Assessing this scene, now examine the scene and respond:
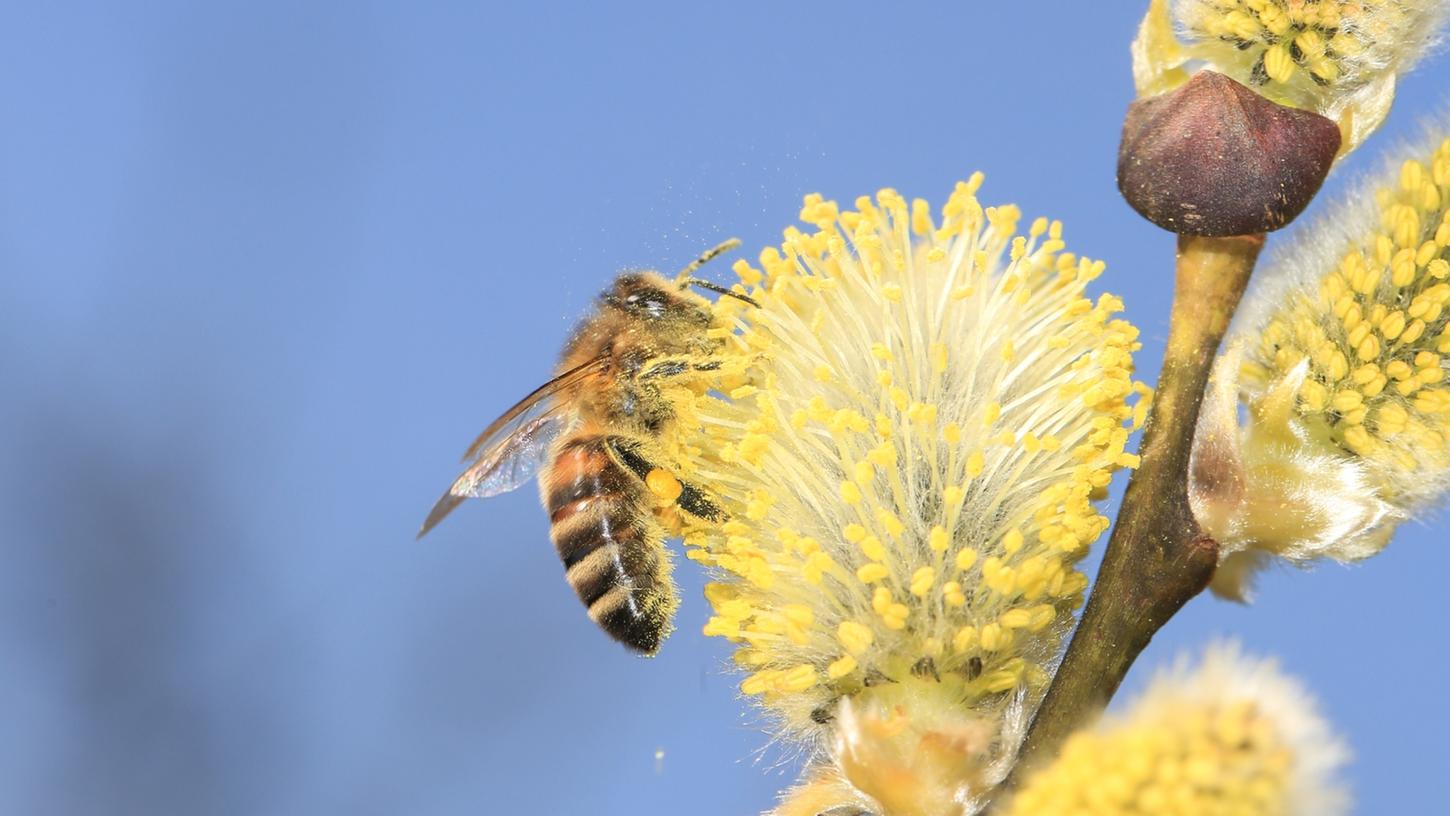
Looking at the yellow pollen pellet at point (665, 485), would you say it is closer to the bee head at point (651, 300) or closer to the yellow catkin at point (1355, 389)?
the bee head at point (651, 300)

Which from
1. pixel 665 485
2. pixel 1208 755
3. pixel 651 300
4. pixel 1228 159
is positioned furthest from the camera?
pixel 651 300

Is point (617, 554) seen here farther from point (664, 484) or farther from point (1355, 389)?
point (1355, 389)

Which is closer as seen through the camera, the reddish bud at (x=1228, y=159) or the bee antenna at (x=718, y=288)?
the reddish bud at (x=1228, y=159)

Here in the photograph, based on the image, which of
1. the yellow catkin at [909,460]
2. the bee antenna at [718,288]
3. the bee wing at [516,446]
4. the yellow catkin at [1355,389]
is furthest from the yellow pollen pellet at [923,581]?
the bee wing at [516,446]

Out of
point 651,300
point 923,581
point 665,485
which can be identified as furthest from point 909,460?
point 651,300

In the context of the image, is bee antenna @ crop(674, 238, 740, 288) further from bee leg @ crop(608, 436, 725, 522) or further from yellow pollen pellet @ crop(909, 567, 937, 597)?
yellow pollen pellet @ crop(909, 567, 937, 597)

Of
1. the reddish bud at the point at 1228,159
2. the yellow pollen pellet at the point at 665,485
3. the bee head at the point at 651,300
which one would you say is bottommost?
the reddish bud at the point at 1228,159
